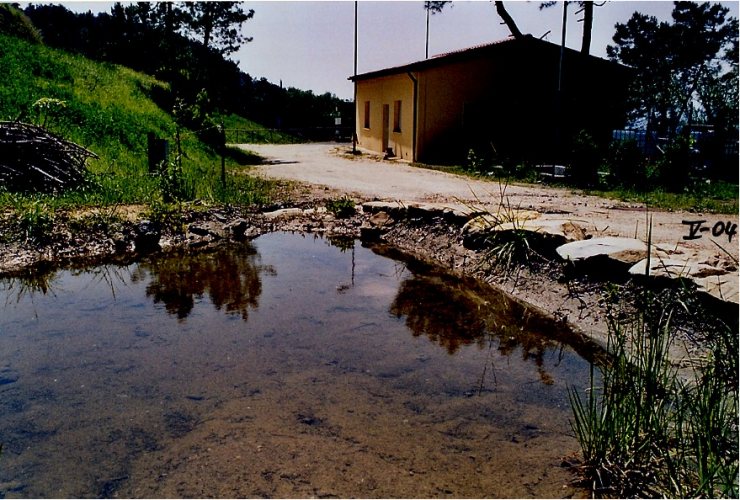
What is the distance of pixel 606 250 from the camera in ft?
17.9

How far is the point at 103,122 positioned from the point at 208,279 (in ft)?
28.1

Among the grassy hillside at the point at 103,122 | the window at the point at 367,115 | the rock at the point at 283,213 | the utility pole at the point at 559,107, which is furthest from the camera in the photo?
the window at the point at 367,115

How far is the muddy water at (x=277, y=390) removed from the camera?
290 cm

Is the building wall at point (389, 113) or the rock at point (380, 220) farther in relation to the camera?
the building wall at point (389, 113)

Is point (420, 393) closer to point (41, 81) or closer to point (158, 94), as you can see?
point (41, 81)

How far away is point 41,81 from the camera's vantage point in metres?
14.6

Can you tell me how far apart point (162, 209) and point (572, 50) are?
49.6 feet

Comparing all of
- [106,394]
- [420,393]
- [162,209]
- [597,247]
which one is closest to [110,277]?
[162,209]

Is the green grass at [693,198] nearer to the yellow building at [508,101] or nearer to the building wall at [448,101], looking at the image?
the yellow building at [508,101]

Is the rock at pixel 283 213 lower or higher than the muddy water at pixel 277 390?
higher

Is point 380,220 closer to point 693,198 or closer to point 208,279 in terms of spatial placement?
point 208,279

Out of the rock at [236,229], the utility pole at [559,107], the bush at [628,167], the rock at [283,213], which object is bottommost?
the rock at [236,229]

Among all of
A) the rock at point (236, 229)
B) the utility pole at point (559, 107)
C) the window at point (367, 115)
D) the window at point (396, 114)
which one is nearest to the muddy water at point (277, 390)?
the rock at point (236, 229)

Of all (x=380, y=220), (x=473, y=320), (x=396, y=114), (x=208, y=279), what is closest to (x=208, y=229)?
(x=208, y=279)
